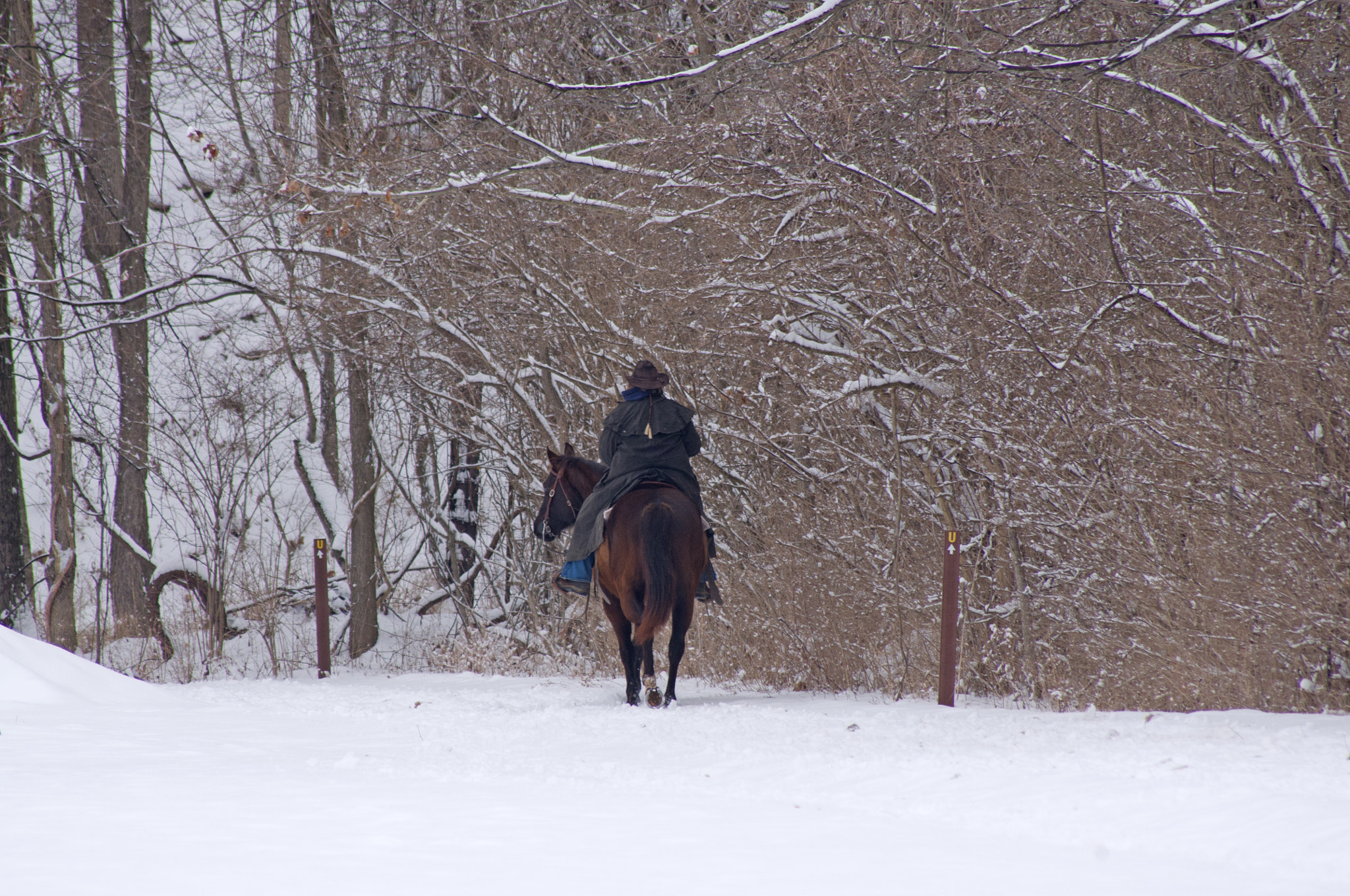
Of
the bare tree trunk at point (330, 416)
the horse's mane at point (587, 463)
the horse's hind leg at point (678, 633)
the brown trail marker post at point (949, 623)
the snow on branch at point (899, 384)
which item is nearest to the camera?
the brown trail marker post at point (949, 623)

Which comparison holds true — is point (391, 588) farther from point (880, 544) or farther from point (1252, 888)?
point (1252, 888)

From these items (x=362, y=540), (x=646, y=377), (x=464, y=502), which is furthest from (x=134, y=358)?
(x=646, y=377)

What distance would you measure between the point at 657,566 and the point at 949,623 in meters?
1.91

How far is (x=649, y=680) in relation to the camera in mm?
8156

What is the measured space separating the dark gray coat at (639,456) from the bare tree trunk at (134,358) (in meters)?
9.43

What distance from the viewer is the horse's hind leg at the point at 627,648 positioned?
27.3ft

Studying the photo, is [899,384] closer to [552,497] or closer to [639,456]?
[639,456]

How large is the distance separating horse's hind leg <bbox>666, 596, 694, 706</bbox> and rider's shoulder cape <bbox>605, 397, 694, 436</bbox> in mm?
1155

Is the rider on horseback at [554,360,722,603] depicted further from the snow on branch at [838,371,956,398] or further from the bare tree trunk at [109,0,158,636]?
the bare tree trunk at [109,0,158,636]

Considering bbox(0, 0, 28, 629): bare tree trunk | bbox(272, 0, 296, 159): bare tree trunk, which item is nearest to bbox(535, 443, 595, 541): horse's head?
bbox(272, 0, 296, 159): bare tree trunk

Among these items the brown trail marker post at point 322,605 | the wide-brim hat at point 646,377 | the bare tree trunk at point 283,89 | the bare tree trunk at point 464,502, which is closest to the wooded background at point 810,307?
the bare tree trunk at point 283,89

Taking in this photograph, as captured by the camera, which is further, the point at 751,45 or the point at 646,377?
the point at 646,377

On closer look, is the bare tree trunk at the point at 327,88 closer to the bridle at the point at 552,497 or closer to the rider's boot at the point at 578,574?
the bridle at the point at 552,497

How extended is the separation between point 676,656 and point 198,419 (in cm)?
952
